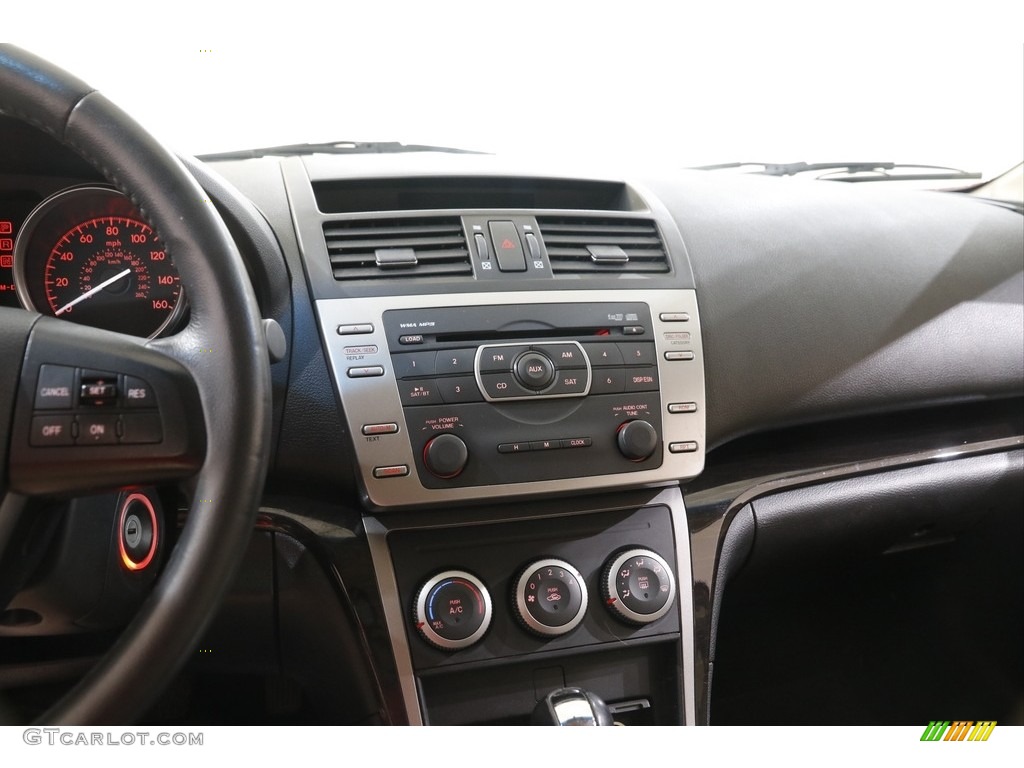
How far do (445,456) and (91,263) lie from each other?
0.45 meters

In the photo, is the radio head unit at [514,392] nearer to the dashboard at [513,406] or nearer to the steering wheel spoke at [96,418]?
the dashboard at [513,406]

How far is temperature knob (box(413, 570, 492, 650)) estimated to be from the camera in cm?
90

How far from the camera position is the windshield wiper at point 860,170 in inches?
59.6

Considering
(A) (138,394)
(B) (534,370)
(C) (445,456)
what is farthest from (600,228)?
(A) (138,394)

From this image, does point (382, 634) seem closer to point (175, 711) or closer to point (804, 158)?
point (175, 711)

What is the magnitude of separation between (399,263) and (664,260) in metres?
0.36

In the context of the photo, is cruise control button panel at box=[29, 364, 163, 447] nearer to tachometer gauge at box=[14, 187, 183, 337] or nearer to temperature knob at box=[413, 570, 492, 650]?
tachometer gauge at box=[14, 187, 183, 337]

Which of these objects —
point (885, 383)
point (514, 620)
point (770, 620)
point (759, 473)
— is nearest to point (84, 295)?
point (514, 620)

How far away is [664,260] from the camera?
107cm

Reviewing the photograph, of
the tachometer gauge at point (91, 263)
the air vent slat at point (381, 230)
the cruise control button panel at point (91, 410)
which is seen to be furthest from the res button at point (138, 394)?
the air vent slat at point (381, 230)

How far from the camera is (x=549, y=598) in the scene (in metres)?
0.93

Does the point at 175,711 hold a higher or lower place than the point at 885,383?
lower

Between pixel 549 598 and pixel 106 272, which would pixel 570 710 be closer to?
pixel 549 598

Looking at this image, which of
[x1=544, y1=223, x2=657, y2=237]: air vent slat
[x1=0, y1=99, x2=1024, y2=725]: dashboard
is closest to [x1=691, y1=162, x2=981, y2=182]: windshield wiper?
[x1=0, y1=99, x2=1024, y2=725]: dashboard
